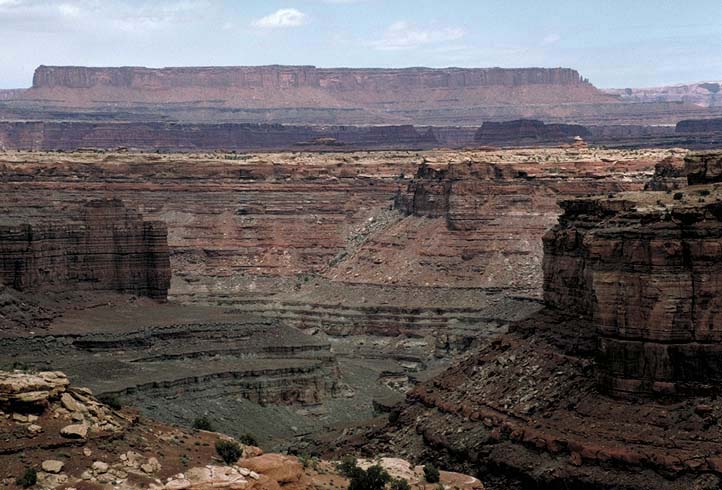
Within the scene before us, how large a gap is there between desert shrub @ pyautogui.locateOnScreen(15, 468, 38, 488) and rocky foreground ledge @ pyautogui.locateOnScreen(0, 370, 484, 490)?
20 millimetres

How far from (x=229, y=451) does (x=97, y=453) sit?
3.57m

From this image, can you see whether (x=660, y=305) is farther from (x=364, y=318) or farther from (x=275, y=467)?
(x=364, y=318)

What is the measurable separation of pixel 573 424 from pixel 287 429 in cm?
2283

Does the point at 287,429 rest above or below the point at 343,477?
below

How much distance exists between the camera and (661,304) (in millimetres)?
54156

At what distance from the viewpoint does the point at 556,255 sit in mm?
65688

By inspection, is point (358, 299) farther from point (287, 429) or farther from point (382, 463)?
point (382, 463)

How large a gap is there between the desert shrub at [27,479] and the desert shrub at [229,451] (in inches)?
210

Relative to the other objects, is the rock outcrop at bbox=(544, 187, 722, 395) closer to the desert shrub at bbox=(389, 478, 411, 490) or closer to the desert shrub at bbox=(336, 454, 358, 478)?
the desert shrub at bbox=(336, 454, 358, 478)

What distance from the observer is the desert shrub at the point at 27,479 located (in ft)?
137

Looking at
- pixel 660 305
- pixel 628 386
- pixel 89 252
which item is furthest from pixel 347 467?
pixel 89 252

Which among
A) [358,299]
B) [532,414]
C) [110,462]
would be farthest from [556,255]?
[358,299]

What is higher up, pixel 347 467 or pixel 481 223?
pixel 347 467

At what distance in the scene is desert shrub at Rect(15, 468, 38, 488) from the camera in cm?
4166
